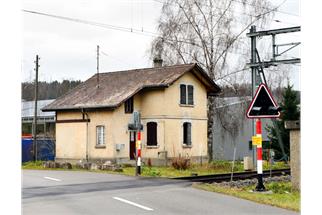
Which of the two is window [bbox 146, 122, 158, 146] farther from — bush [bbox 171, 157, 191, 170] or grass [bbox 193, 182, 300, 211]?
grass [bbox 193, 182, 300, 211]

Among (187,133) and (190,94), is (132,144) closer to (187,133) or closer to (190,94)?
(187,133)

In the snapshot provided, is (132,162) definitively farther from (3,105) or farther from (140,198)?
(3,105)

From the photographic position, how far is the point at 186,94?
3328 centimetres

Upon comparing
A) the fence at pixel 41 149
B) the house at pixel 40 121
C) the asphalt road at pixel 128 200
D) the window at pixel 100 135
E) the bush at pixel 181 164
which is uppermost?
the house at pixel 40 121

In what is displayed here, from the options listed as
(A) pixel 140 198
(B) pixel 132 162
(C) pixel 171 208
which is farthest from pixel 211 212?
(B) pixel 132 162

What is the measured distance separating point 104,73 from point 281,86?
502 inches

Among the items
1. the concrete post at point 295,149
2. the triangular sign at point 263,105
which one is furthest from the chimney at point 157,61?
the triangular sign at point 263,105

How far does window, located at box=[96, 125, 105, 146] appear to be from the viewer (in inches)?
1249

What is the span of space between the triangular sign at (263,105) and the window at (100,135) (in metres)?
18.1

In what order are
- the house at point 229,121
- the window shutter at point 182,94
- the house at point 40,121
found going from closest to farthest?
the window shutter at point 182,94
the house at point 229,121
the house at point 40,121

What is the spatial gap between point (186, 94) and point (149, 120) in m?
2.87

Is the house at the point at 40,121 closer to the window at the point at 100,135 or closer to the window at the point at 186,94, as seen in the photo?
the window at the point at 100,135

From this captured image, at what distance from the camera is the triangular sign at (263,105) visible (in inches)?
568

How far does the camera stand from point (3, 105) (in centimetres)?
742
